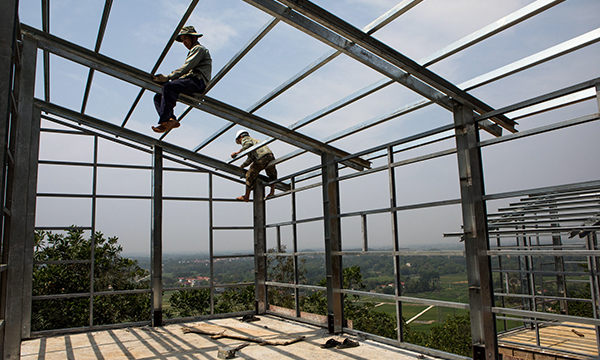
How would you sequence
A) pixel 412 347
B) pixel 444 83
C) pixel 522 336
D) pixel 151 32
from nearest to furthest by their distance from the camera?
pixel 444 83 → pixel 151 32 → pixel 412 347 → pixel 522 336

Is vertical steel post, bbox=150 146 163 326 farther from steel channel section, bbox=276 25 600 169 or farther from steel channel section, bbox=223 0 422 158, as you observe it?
steel channel section, bbox=276 25 600 169

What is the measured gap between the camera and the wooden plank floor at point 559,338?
25.1 feet

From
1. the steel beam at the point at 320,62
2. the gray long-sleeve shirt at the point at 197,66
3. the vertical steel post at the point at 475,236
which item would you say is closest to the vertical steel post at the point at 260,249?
the steel beam at the point at 320,62

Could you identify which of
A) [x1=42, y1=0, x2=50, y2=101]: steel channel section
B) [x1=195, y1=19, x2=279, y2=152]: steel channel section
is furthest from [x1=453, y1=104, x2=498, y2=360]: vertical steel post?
[x1=42, y1=0, x2=50, y2=101]: steel channel section

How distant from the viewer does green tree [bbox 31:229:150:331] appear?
11.9 m

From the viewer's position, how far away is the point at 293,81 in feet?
18.6

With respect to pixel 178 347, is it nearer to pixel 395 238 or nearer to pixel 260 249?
pixel 260 249

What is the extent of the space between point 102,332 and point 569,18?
949cm

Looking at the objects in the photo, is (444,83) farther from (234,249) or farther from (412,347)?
(234,249)

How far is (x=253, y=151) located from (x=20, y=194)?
182 inches

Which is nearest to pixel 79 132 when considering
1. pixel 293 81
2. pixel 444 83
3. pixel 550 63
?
pixel 293 81

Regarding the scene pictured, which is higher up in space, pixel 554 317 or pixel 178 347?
pixel 554 317

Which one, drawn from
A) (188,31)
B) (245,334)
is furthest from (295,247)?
(188,31)

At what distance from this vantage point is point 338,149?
793cm
